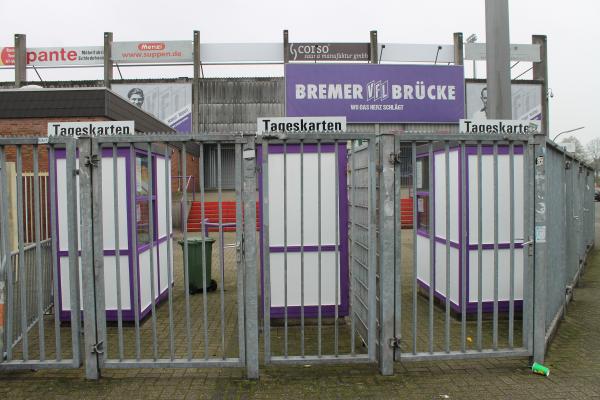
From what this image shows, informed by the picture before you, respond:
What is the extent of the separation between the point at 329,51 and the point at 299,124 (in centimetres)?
2808

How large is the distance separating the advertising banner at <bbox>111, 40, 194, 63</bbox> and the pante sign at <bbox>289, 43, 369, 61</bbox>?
674 cm

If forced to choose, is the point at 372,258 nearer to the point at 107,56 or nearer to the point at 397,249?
the point at 397,249

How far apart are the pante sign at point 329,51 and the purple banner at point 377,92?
584 cm

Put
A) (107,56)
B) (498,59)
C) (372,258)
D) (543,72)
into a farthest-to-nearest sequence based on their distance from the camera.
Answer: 1. (543,72)
2. (107,56)
3. (498,59)
4. (372,258)

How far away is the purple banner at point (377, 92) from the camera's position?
995 inches

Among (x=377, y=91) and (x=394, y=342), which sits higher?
(x=377, y=91)

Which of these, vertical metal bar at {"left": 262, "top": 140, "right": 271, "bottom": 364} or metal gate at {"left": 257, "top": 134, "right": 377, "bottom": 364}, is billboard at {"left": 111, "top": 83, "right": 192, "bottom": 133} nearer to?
metal gate at {"left": 257, "top": 134, "right": 377, "bottom": 364}

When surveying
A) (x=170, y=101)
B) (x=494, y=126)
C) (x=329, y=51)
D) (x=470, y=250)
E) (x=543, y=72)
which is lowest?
(x=470, y=250)

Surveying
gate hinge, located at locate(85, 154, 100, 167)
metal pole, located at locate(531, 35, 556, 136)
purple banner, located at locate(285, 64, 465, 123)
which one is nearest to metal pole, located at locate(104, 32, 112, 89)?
purple banner, located at locate(285, 64, 465, 123)

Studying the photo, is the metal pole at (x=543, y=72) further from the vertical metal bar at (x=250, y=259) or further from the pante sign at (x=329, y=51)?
the vertical metal bar at (x=250, y=259)

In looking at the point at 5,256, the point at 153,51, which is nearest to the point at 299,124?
the point at 5,256

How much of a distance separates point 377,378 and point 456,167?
3.10 meters

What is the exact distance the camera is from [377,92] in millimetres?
26953

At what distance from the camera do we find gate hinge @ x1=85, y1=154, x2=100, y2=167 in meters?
4.34
